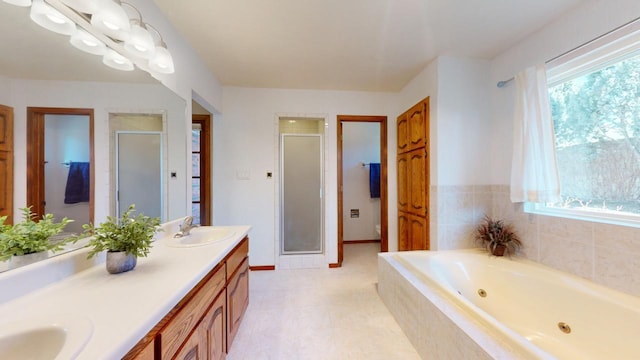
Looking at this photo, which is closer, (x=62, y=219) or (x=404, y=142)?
(x=62, y=219)

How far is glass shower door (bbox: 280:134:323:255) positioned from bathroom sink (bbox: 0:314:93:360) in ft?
A: 8.07

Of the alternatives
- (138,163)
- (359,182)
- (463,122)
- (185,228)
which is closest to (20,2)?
(138,163)

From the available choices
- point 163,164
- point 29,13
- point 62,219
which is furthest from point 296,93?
point 62,219

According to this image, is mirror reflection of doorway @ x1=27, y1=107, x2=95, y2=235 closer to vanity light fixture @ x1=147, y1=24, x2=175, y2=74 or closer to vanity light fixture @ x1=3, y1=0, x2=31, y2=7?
vanity light fixture @ x1=3, y1=0, x2=31, y2=7

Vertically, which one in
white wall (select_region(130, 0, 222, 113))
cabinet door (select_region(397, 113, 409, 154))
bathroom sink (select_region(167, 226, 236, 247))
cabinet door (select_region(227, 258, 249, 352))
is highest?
white wall (select_region(130, 0, 222, 113))

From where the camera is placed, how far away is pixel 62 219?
0.98 meters

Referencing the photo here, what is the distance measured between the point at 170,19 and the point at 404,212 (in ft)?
Result: 9.23

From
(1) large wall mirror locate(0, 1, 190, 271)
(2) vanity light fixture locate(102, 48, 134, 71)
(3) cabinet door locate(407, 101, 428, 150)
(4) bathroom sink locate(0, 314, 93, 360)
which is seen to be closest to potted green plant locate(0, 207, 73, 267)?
(1) large wall mirror locate(0, 1, 190, 271)

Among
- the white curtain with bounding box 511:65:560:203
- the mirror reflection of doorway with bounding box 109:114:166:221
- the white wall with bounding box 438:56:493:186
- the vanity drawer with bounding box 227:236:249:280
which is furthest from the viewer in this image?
the white wall with bounding box 438:56:493:186

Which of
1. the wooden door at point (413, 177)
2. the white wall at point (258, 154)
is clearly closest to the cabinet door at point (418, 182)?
the wooden door at point (413, 177)

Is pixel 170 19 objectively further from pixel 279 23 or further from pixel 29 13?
pixel 29 13

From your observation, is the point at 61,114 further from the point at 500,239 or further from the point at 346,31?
the point at 500,239

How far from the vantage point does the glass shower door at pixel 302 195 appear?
308 centimetres

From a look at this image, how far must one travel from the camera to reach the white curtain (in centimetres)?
175
